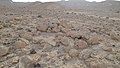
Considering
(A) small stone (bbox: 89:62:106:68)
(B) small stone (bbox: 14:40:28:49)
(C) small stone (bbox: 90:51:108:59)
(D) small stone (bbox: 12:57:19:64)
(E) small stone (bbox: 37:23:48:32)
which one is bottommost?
(A) small stone (bbox: 89:62:106:68)

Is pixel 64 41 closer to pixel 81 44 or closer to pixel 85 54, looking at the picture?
pixel 81 44

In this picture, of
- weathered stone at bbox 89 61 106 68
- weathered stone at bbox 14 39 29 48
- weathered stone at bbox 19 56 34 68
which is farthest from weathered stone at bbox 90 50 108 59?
weathered stone at bbox 14 39 29 48

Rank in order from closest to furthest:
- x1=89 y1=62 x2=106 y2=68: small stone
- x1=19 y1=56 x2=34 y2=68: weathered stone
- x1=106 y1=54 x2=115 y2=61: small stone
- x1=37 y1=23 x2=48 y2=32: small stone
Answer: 1. x1=19 y1=56 x2=34 y2=68: weathered stone
2. x1=89 y1=62 x2=106 y2=68: small stone
3. x1=106 y1=54 x2=115 y2=61: small stone
4. x1=37 y1=23 x2=48 y2=32: small stone

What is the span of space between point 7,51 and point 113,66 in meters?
1.95

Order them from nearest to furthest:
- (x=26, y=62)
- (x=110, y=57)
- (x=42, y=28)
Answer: (x=26, y=62)
(x=110, y=57)
(x=42, y=28)

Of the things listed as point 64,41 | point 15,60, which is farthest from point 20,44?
point 64,41

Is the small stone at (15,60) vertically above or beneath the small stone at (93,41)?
beneath

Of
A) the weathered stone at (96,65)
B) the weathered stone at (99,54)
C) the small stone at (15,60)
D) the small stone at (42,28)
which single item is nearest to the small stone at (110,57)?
the weathered stone at (99,54)

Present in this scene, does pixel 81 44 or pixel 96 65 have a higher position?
pixel 81 44

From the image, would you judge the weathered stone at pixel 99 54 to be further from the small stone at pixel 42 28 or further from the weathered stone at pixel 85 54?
the small stone at pixel 42 28

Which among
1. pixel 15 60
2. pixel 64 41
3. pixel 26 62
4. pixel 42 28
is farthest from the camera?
pixel 42 28

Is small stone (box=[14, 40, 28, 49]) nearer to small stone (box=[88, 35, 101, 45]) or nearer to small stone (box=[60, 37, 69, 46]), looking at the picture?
small stone (box=[60, 37, 69, 46])

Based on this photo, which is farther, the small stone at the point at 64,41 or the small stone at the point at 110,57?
the small stone at the point at 64,41

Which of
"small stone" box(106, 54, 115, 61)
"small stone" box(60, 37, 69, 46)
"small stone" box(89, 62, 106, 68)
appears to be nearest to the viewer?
"small stone" box(89, 62, 106, 68)
